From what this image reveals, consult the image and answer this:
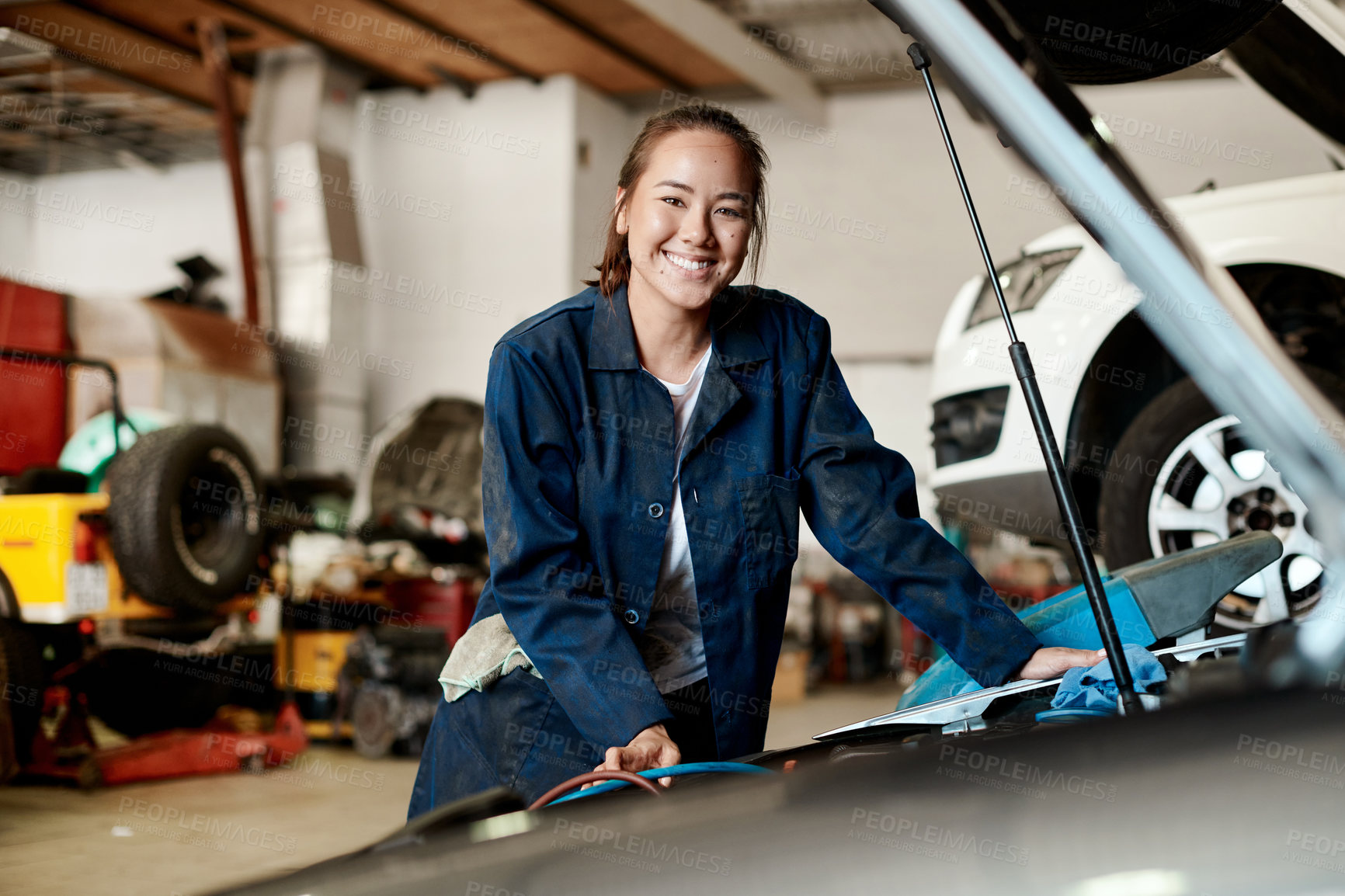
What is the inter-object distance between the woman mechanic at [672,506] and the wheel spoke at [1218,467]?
1.54 m

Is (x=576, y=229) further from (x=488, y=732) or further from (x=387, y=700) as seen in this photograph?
(x=488, y=732)

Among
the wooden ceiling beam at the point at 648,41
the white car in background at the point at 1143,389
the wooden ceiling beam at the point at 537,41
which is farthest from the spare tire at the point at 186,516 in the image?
the wooden ceiling beam at the point at 648,41

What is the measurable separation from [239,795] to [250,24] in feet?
21.6

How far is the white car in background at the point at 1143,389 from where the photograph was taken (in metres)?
2.67

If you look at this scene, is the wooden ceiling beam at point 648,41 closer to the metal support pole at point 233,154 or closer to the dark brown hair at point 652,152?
the metal support pole at point 233,154

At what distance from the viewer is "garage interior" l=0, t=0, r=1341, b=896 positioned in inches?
205

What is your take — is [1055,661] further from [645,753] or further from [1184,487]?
[1184,487]

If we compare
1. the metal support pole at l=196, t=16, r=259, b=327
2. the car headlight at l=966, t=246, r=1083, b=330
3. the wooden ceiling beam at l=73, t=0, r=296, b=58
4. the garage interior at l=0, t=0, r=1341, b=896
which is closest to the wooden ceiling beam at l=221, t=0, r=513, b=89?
the garage interior at l=0, t=0, r=1341, b=896

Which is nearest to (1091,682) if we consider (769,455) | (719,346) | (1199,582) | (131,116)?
(1199,582)

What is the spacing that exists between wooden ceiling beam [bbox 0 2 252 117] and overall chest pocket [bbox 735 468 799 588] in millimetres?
8484

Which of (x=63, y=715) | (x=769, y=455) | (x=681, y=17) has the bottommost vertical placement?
(x=63, y=715)

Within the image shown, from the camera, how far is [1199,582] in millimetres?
1381

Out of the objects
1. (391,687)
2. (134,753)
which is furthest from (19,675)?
(391,687)

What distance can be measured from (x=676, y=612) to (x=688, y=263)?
468mm
